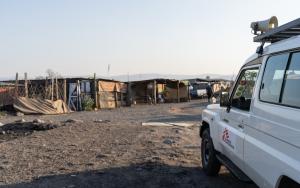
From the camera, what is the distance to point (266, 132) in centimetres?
538

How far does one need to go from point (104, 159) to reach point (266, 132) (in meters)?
6.09

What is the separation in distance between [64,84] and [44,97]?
185 centimetres

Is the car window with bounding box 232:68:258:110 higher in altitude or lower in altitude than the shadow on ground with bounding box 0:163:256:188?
higher

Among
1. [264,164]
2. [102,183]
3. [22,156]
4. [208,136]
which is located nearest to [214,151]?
[208,136]

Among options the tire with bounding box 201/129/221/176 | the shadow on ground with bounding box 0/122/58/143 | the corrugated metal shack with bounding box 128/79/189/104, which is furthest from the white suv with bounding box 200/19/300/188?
the corrugated metal shack with bounding box 128/79/189/104

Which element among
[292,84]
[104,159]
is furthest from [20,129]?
[292,84]

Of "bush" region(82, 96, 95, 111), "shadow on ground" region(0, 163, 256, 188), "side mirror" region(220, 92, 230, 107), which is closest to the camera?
"side mirror" region(220, 92, 230, 107)

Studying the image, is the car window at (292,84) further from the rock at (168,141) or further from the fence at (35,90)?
the fence at (35,90)

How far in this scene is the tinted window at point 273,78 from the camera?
5.42 m

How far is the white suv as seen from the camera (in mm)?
4812

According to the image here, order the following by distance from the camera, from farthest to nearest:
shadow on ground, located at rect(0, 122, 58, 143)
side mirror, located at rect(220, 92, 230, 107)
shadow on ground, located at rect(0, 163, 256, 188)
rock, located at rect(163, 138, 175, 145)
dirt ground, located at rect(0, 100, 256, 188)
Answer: shadow on ground, located at rect(0, 122, 58, 143), rock, located at rect(163, 138, 175, 145), dirt ground, located at rect(0, 100, 256, 188), shadow on ground, located at rect(0, 163, 256, 188), side mirror, located at rect(220, 92, 230, 107)

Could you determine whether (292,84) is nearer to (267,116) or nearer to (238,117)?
(267,116)

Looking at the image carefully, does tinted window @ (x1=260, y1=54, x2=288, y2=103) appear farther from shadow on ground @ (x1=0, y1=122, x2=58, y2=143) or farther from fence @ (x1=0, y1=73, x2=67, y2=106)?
fence @ (x1=0, y1=73, x2=67, y2=106)

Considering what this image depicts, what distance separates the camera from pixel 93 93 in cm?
3997
